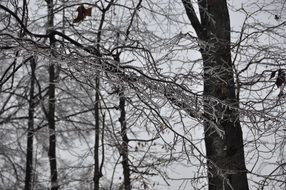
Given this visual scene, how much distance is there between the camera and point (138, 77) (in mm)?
3371

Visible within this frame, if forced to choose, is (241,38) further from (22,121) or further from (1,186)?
(1,186)

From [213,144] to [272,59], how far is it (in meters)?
1.47

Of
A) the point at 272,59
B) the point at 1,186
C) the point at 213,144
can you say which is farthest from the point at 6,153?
the point at 272,59

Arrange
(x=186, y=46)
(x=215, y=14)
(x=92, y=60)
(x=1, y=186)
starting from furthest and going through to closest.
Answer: (x=1, y=186) < (x=215, y=14) < (x=186, y=46) < (x=92, y=60)

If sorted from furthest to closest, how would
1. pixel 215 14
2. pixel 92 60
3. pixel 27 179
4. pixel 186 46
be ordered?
pixel 27 179
pixel 215 14
pixel 186 46
pixel 92 60

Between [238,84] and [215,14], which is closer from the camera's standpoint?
[238,84]

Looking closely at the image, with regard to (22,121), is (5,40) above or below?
below

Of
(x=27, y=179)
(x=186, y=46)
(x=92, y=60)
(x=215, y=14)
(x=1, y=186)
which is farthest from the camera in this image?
(x=1, y=186)

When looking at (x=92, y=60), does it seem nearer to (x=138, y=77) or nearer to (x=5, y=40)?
(x=138, y=77)

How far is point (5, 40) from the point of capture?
10.6ft

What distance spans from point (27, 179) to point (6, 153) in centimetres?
142

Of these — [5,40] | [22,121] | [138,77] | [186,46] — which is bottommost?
[138,77]

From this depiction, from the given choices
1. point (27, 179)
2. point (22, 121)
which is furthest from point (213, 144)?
point (22, 121)

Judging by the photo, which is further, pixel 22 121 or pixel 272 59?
pixel 22 121
